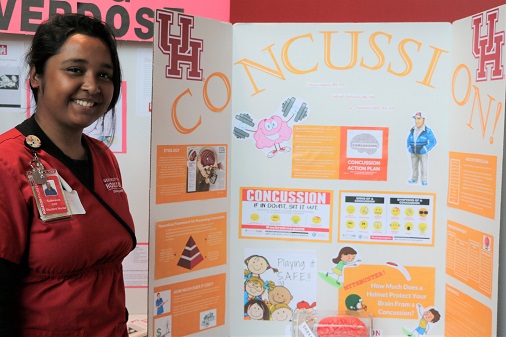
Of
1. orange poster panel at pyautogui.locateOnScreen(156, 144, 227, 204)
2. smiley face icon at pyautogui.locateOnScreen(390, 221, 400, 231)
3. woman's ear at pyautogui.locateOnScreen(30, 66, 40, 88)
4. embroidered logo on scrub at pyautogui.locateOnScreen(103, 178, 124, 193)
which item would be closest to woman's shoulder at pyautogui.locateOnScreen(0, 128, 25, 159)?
woman's ear at pyautogui.locateOnScreen(30, 66, 40, 88)

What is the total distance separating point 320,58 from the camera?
6.76 ft

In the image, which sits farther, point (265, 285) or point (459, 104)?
point (265, 285)

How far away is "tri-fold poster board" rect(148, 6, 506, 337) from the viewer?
198cm

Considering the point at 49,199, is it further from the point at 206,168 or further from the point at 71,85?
the point at 206,168

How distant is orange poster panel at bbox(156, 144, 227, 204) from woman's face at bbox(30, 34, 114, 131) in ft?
1.64

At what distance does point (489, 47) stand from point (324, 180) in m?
0.79

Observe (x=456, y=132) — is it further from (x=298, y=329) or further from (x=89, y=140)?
(x=89, y=140)

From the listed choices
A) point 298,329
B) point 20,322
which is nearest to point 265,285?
point 298,329

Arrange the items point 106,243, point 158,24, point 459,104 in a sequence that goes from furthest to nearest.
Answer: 1. point 459,104
2. point 158,24
3. point 106,243

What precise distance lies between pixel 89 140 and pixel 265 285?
37.6 inches

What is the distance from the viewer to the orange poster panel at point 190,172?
187cm

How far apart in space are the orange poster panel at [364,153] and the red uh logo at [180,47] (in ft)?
2.15

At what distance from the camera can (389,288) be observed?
2078 millimetres

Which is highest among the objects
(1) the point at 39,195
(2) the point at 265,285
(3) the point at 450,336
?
(1) the point at 39,195
